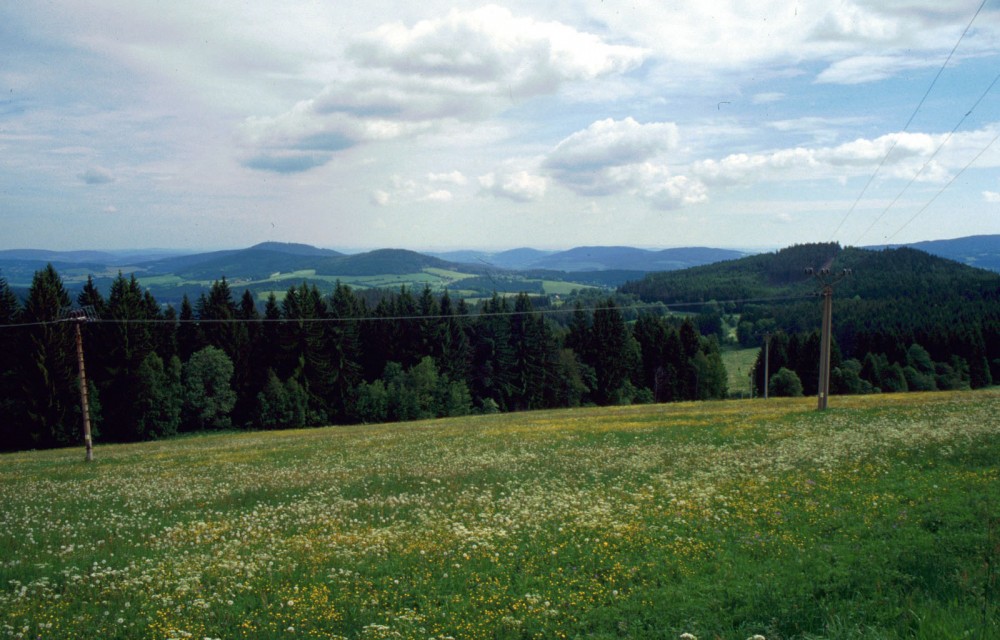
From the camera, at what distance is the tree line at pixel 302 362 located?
215 ft

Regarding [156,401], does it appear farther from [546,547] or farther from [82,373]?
[546,547]

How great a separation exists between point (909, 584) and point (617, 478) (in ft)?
37.8

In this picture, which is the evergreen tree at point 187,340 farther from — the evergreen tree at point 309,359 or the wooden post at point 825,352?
the wooden post at point 825,352

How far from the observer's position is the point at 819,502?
16172 mm

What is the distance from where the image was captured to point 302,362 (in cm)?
8069

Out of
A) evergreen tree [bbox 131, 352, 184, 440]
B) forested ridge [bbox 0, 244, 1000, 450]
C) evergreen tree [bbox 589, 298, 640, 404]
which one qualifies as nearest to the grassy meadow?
forested ridge [bbox 0, 244, 1000, 450]

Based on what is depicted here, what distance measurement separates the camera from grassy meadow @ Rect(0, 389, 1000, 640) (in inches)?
416

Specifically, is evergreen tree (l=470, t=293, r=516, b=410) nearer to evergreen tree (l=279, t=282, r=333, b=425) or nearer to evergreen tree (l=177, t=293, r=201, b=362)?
evergreen tree (l=279, t=282, r=333, b=425)

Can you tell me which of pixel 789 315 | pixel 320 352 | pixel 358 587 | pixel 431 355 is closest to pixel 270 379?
pixel 320 352

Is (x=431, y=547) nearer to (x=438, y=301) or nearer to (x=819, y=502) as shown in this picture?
(x=819, y=502)

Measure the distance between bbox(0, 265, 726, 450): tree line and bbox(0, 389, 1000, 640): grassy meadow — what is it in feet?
144

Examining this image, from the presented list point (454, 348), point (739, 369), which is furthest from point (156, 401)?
point (739, 369)

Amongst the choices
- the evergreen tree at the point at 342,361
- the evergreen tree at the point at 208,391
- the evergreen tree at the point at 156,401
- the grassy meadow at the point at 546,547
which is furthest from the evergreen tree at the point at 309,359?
the grassy meadow at the point at 546,547

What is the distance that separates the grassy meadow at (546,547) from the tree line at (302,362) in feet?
144
